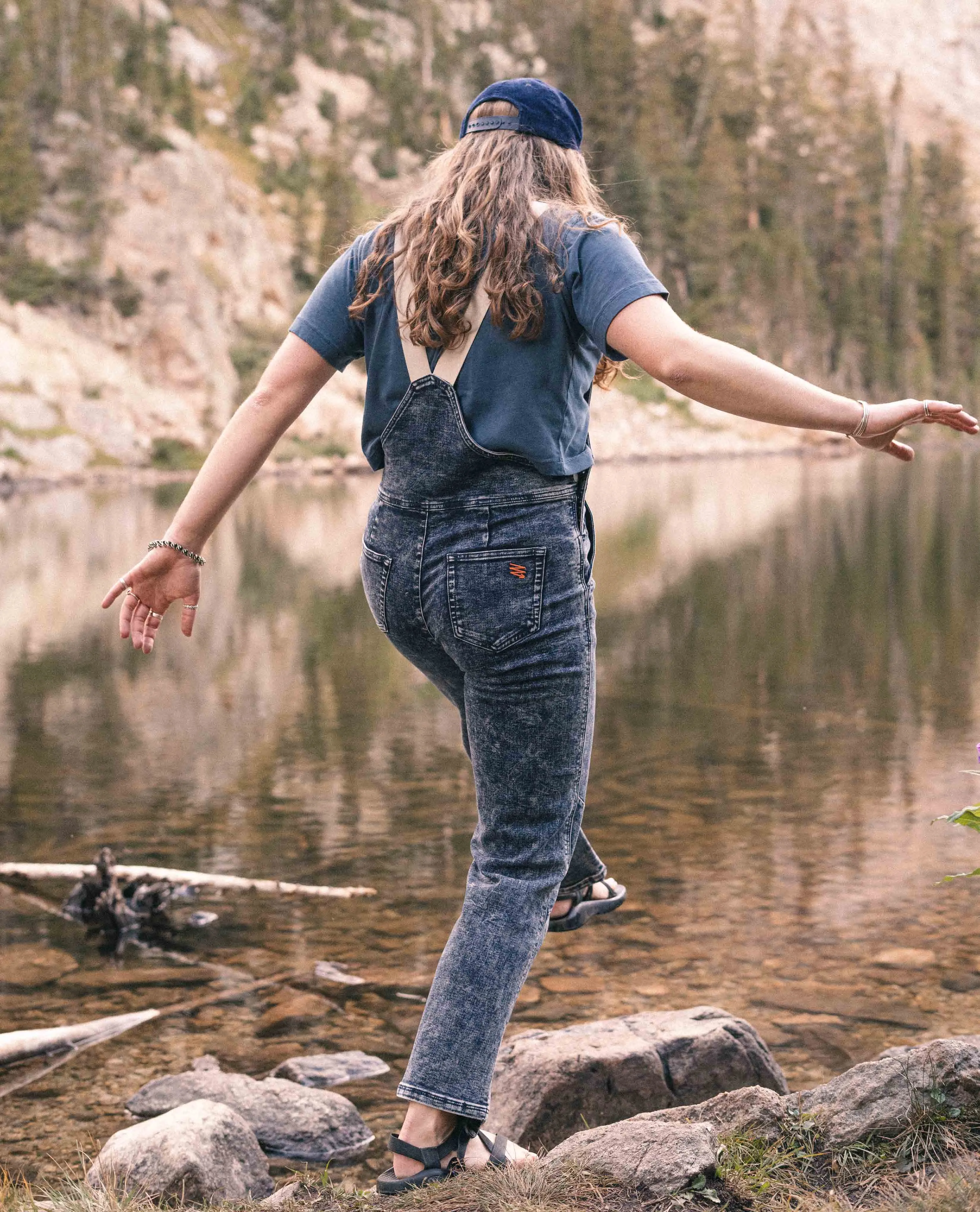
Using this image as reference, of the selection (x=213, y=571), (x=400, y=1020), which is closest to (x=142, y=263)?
(x=213, y=571)

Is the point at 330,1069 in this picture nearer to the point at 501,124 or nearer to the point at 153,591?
the point at 153,591

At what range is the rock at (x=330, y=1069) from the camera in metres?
4.13

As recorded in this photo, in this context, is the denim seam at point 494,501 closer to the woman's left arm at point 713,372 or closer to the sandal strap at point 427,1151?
the woman's left arm at point 713,372

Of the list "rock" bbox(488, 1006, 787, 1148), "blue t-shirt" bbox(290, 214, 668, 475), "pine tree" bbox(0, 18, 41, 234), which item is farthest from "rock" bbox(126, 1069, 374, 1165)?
"pine tree" bbox(0, 18, 41, 234)

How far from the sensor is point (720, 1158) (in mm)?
2486

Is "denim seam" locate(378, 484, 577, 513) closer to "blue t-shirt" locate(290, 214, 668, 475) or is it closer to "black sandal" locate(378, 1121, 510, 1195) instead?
"blue t-shirt" locate(290, 214, 668, 475)

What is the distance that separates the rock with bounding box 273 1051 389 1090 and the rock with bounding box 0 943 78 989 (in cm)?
120

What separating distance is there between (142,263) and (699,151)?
35.2 m

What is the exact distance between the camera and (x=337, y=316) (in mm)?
2764

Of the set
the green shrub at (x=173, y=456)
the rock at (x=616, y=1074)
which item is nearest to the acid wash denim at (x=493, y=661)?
the rock at (x=616, y=1074)

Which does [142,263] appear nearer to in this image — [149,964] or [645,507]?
[645,507]

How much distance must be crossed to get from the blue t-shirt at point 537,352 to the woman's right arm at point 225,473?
0.23 feet

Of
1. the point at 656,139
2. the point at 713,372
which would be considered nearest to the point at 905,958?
the point at 713,372

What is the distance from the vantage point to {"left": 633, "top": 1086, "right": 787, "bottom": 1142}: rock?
2.63 metres
